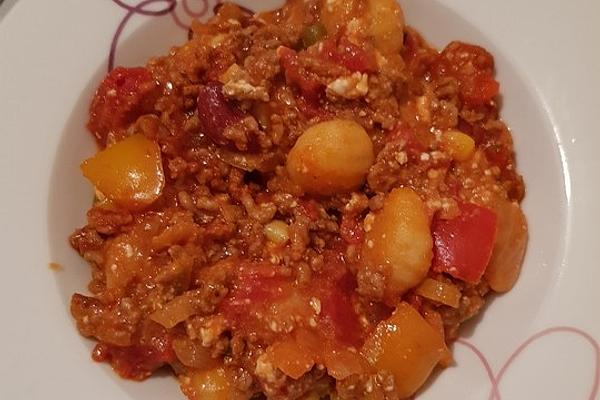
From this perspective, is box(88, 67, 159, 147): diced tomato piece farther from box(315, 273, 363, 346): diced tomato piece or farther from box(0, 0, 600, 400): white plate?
box(315, 273, 363, 346): diced tomato piece

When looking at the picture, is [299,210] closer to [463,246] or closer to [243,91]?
[243,91]

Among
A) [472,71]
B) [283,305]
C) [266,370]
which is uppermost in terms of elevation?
[472,71]

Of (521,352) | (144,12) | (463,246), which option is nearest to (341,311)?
(463,246)

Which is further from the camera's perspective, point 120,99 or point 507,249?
point 120,99

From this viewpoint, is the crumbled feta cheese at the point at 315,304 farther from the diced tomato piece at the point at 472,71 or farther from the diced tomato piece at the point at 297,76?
the diced tomato piece at the point at 472,71

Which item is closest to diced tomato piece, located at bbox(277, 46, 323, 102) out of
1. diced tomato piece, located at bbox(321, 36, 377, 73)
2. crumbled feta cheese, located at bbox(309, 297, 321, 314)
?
diced tomato piece, located at bbox(321, 36, 377, 73)

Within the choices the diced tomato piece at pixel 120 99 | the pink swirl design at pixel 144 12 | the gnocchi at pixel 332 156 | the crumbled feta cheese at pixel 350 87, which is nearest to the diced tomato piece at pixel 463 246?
the gnocchi at pixel 332 156
